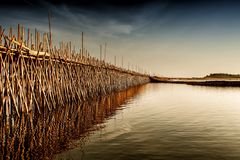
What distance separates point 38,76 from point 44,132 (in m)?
6.36

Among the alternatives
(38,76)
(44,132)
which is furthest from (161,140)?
(38,76)

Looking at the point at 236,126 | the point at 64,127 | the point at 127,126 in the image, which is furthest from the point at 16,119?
the point at 236,126

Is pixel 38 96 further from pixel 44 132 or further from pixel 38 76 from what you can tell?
pixel 44 132

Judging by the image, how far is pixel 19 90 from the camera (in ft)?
49.4

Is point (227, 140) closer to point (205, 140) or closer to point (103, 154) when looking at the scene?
point (205, 140)

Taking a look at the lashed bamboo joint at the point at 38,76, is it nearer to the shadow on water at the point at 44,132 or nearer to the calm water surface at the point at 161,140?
the shadow on water at the point at 44,132

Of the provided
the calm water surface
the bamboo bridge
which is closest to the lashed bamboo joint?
the bamboo bridge

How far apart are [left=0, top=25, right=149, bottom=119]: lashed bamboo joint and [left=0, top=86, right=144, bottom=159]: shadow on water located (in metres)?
1.27

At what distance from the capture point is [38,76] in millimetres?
17172

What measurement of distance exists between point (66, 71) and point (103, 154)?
1444 centimetres

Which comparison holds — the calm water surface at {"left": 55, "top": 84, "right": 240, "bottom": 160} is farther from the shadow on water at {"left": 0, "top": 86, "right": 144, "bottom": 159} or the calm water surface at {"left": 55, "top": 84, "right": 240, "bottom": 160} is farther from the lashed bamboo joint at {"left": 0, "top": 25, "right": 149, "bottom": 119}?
the lashed bamboo joint at {"left": 0, "top": 25, "right": 149, "bottom": 119}

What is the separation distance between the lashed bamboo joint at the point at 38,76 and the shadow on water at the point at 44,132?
1.27 meters

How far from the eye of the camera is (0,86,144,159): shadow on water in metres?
8.94

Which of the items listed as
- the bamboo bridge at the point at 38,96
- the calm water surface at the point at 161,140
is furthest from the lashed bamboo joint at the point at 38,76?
the calm water surface at the point at 161,140
